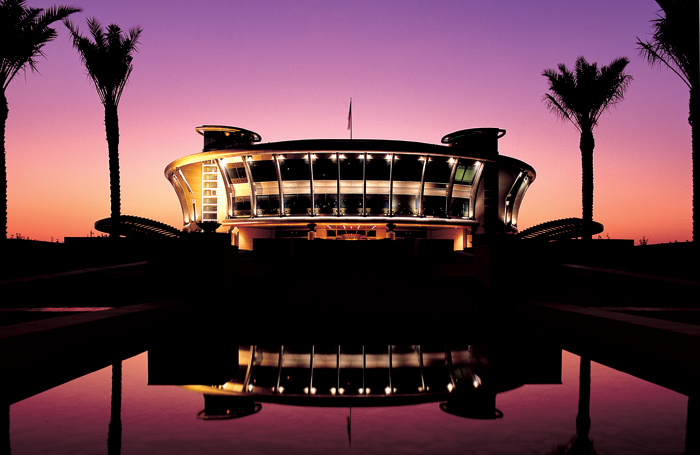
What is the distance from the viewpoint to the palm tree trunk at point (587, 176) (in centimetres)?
2977

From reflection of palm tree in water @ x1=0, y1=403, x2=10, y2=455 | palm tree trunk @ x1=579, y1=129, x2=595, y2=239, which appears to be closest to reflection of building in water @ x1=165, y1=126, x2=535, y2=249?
palm tree trunk @ x1=579, y1=129, x2=595, y2=239

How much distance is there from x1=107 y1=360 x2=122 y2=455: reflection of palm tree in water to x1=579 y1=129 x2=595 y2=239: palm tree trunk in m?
27.7

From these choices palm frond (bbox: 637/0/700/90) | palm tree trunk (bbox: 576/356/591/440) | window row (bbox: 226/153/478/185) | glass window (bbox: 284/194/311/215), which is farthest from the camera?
glass window (bbox: 284/194/311/215)

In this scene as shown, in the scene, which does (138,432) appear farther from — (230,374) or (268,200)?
(268,200)

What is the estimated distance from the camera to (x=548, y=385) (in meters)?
6.23

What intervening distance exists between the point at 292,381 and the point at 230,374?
3.08 ft

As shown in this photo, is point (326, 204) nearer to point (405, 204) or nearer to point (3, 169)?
point (405, 204)

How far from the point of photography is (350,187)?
40.7m

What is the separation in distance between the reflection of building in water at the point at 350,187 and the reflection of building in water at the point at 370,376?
30.7 metres

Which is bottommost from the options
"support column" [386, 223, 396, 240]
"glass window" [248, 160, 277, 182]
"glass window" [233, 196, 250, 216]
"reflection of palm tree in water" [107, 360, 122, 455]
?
"reflection of palm tree in water" [107, 360, 122, 455]

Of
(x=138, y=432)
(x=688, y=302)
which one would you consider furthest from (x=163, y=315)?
(x=688, y=302)

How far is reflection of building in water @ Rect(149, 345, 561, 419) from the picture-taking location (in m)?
5.46

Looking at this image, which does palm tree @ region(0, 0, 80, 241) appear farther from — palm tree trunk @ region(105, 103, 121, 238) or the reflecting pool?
the reflecting pool

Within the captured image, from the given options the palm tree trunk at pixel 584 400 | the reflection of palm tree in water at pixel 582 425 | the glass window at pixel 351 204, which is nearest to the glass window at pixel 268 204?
the glass window at pixel 351 204
